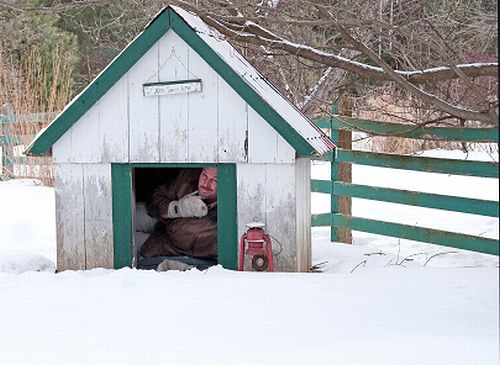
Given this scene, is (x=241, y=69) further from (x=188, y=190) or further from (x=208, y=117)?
(x=188, y=190)

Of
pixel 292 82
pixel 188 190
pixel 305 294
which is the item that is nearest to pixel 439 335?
pixel 305 294

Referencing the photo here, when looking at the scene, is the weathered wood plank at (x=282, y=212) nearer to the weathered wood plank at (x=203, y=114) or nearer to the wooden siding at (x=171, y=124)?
the wooden siding at (x=171, y=124)

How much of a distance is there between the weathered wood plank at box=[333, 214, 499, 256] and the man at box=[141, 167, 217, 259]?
4.83 ft

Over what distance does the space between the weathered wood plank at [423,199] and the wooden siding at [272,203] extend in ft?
4.13

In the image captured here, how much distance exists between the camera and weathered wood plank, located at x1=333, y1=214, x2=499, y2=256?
5215mm

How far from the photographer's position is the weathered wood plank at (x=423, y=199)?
5016 millimetres

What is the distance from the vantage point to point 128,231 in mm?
4566

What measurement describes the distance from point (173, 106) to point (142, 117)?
0.66 ft

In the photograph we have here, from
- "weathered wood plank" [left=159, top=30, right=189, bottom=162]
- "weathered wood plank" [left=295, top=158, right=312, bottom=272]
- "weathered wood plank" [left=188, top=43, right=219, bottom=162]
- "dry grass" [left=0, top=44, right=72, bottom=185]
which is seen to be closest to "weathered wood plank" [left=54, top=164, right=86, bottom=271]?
"weathered wood plank" [left=159, top=30, right=189, bottom=162]

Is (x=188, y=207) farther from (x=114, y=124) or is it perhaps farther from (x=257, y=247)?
(x=257, y=247)

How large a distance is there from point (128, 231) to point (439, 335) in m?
2.38

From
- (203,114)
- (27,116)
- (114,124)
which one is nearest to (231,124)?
(203,114)

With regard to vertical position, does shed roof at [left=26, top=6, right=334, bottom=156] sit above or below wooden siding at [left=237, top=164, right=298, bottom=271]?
above

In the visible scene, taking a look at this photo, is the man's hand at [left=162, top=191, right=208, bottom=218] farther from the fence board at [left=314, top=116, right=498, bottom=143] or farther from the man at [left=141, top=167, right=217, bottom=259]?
the fence board at [left=314, top=116, right=498, bottom=143]
